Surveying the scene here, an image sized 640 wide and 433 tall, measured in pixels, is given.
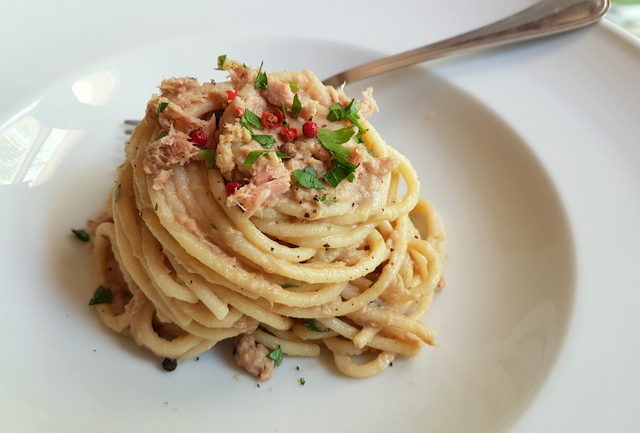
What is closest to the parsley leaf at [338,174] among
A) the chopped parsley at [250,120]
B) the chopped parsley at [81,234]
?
the chopped parsley at [250,120]

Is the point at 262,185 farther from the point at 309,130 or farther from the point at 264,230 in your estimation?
the point at 309,130

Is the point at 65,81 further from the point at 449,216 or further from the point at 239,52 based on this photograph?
the point at 449,216

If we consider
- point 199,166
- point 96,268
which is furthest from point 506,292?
point 96,268

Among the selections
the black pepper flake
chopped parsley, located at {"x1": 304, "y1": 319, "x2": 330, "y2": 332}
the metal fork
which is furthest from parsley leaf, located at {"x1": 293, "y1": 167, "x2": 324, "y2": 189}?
the metal fork

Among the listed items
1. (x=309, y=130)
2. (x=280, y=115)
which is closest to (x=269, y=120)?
(x=280, y=115)

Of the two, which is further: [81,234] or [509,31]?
[509,31]

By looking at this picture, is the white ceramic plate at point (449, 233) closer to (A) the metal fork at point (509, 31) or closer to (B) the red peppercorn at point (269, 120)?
(A) the metal fork at point (509, 31)
